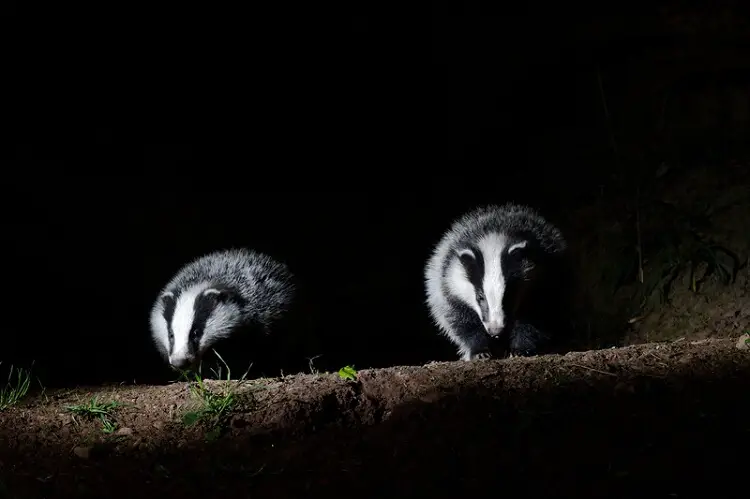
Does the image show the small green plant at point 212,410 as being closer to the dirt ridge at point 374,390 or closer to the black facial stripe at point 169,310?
the dirt ridge at point 374,390

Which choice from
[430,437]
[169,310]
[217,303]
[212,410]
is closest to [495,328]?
[430,437]

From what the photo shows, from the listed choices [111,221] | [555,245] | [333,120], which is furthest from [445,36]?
[111,221]

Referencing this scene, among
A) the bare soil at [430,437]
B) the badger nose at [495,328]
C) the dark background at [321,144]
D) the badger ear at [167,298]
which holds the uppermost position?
the dark background at [321,144]

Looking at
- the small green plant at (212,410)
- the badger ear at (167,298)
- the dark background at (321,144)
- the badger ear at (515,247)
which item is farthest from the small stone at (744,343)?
the badger ear at (167,298)

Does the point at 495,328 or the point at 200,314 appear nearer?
the point at 495,328

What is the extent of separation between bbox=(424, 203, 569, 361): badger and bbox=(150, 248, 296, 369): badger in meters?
1.37

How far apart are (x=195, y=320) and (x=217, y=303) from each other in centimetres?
30

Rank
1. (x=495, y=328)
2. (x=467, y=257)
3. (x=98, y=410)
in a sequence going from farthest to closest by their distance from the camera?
1. (x=467, y=257)
2. (x=495, y=328)
3. (x=98, y=410)

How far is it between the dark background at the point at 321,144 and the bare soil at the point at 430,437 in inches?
126

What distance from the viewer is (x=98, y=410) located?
11.9 feet

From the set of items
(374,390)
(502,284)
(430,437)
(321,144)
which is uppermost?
(321,144)

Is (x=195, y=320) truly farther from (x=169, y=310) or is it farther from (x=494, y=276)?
(x=494, y=276)

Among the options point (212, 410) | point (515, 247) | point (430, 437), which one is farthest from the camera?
point (515, 247)

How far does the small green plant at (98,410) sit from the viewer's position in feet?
11.7
